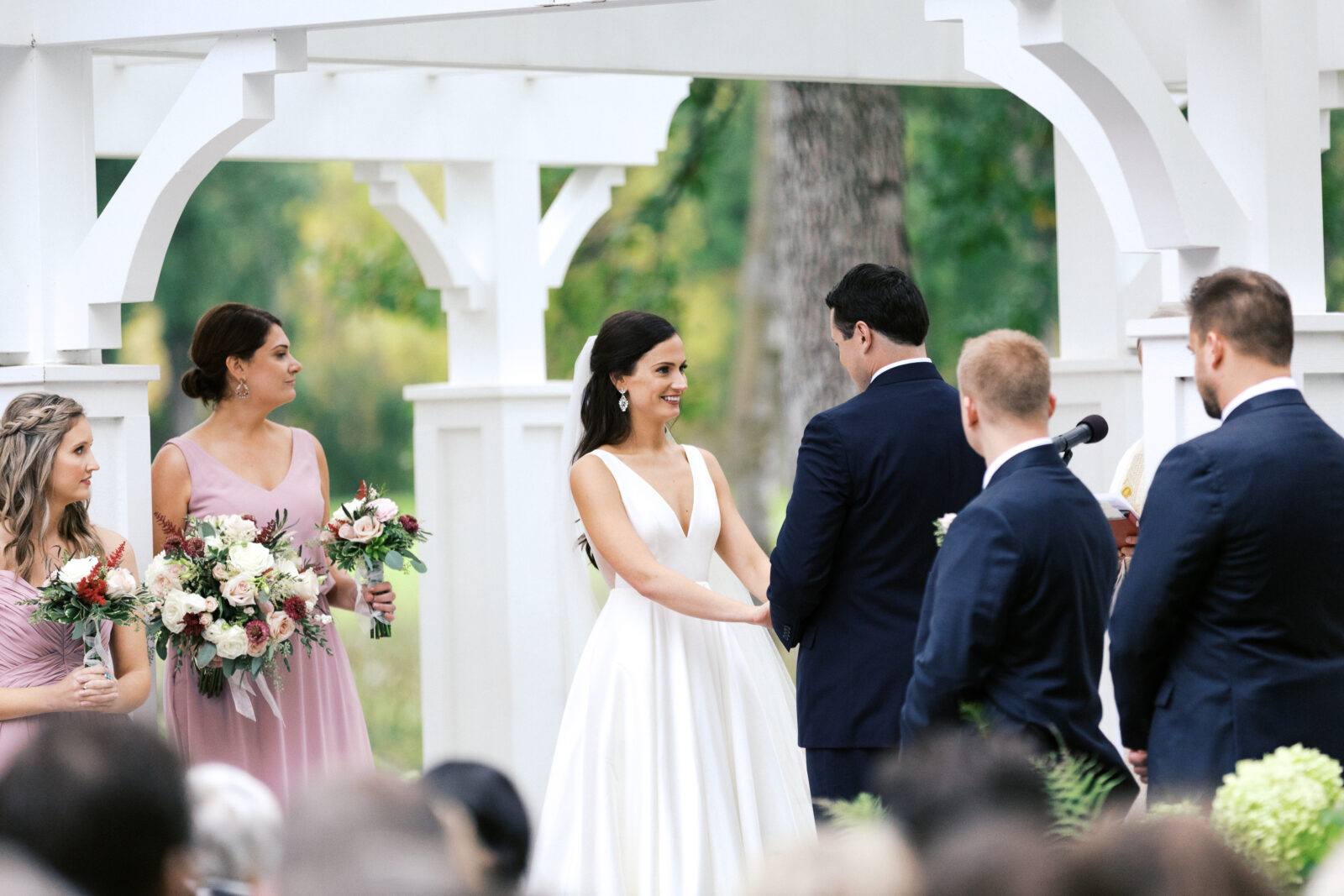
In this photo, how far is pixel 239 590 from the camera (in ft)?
14.3

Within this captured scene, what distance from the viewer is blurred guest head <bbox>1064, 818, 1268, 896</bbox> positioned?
4.10 ft

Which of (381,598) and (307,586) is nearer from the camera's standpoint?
(307,586)

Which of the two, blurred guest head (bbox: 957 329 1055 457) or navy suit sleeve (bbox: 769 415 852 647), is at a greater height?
blurred guest head (bbox: 957 329 1055 457)

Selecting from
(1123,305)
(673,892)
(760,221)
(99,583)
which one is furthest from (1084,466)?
(760,221)

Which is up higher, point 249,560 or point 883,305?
point 883,305

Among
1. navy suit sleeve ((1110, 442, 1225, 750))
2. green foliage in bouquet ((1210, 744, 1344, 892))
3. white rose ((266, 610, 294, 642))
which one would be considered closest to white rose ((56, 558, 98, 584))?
white rose ((266, 610, 294, 642))

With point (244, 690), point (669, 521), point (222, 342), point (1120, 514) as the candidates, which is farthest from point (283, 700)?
point (1120, 514)

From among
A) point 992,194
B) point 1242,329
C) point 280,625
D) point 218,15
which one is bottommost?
point 280,625

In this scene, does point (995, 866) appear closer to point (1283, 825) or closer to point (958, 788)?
point (958, 788)

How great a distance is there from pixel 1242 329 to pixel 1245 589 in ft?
1.69

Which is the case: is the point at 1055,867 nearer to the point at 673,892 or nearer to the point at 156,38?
the point at 673,892

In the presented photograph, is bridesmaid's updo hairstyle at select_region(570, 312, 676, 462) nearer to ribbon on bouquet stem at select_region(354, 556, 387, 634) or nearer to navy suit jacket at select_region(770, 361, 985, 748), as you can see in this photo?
ribbon on bouquet stem at select_region(354, 556, 387, 634)

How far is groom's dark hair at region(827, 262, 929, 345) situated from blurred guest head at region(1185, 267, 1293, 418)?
2.92 feet

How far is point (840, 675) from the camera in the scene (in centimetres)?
397
